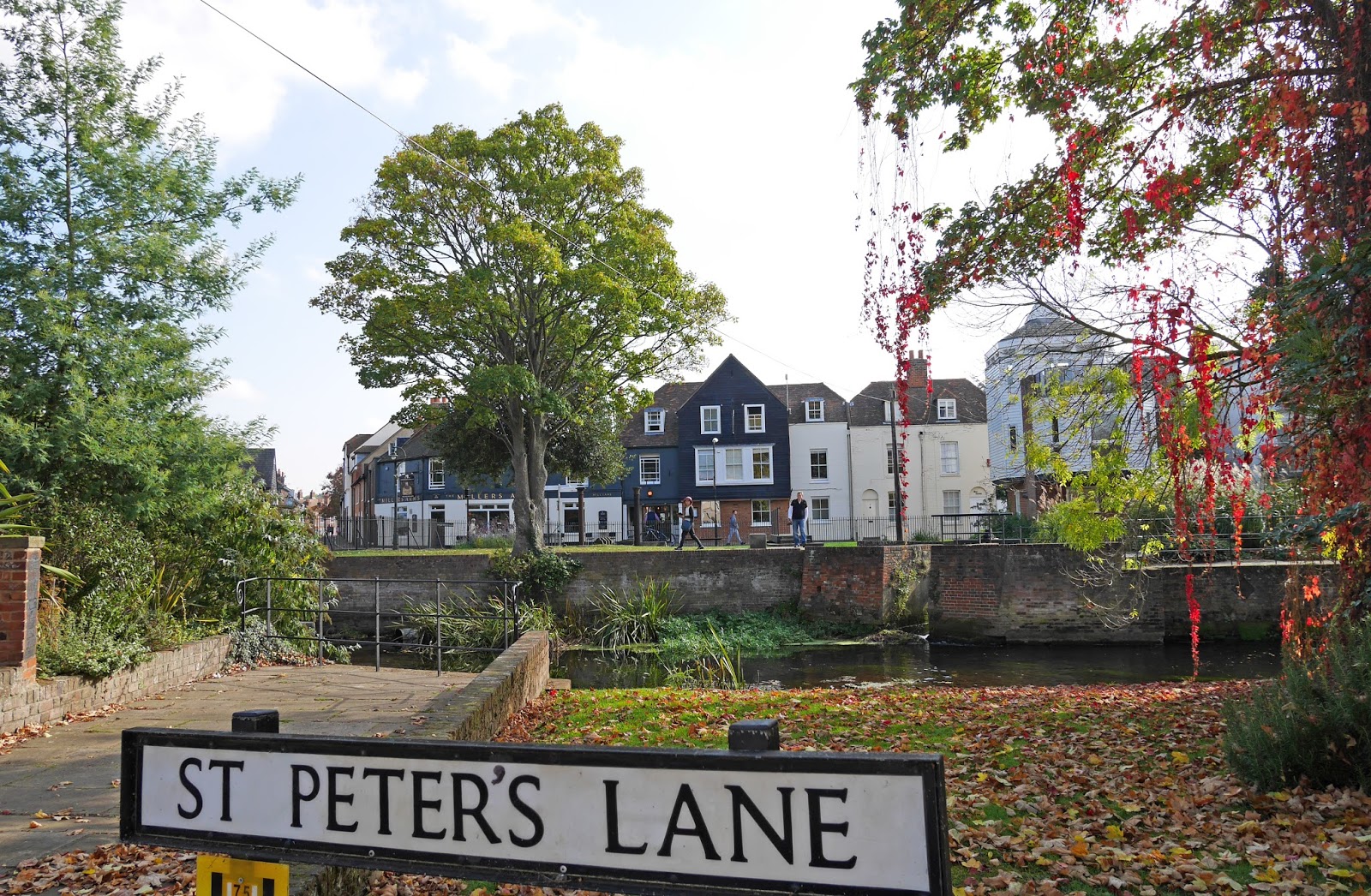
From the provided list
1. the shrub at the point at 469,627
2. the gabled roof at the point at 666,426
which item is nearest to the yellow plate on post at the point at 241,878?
the shrub at the point at 469,627

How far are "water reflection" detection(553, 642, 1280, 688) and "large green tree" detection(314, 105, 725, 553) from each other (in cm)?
751

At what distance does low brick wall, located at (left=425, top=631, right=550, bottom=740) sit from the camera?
6187 mm

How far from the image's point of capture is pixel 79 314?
9547 millimetres

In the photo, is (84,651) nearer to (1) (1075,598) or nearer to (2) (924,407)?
(1) (1075,598)

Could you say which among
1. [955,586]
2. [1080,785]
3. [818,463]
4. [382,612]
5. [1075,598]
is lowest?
[1075,598]

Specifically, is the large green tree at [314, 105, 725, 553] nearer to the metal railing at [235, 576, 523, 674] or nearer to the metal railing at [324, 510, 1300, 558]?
the metal railing at [235, 576, 523, 674]

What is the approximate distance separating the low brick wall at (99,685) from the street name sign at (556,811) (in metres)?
6.77

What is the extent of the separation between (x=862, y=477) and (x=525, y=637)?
32.8m

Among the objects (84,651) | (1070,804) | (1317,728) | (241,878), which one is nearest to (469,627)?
(84,651)

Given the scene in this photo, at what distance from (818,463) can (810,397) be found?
126 inches

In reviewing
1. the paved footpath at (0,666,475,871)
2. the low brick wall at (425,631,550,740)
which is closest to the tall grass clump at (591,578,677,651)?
the paved footpath at (0,666,475,871)

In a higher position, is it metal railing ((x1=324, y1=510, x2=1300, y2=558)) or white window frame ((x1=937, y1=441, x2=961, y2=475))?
white window frame ((x1=937, y1=441, x2=961, y2=475))

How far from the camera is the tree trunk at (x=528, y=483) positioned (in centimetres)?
2478

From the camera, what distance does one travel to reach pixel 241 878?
6.07 ft
